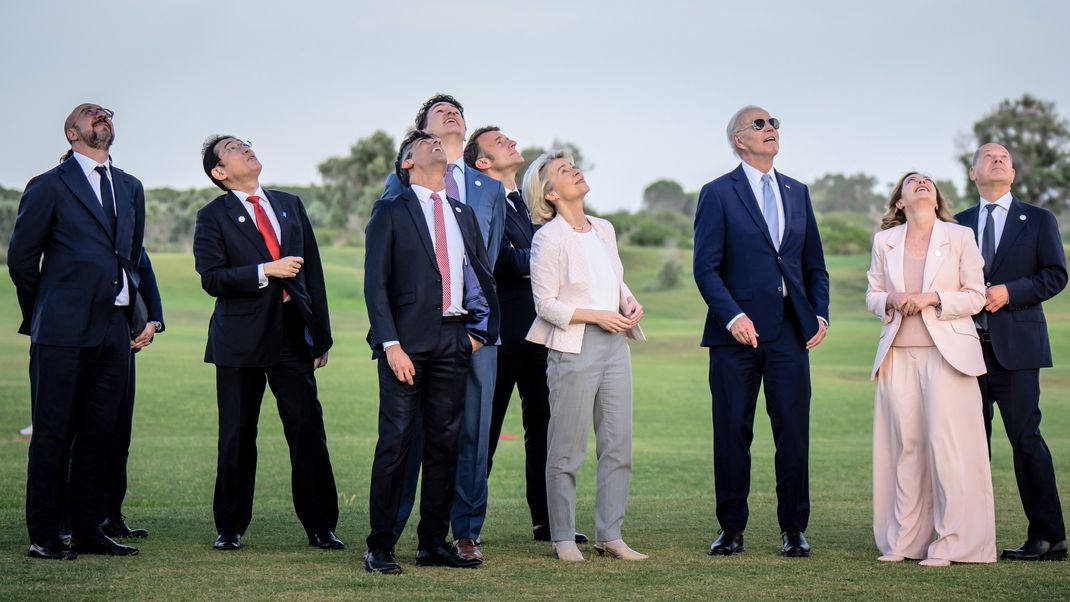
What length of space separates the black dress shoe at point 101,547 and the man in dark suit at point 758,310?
3.26m

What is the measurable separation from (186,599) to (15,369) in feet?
72.9

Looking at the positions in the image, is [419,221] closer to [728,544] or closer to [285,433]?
[285,433]

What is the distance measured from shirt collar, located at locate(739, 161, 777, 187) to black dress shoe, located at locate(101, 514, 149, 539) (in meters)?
4.24

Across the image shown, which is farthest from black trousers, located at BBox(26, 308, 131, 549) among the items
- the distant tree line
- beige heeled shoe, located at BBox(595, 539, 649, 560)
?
the distant tree line

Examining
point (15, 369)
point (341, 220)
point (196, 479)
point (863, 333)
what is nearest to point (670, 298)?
point (863, 333)

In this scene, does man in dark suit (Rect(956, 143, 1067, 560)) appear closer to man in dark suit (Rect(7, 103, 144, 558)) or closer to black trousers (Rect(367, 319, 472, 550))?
black trousers (Rect(367, 319, 472, 550))

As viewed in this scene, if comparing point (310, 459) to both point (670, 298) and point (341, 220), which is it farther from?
point (341, 220)

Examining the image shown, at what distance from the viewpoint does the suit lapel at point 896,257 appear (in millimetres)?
6820

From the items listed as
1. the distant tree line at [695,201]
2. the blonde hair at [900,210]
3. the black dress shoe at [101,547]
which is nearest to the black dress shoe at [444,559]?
the black dress shoe at [101,547]

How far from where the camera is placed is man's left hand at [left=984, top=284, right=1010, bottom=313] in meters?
6.84

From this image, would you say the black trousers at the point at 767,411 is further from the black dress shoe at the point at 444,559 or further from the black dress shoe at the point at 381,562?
the black dress shoe at the point at 381,562

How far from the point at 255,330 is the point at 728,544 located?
2938mm

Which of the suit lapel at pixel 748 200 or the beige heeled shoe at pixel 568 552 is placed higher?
the suit lapel at pixel 748 200

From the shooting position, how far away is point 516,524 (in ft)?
26.9
